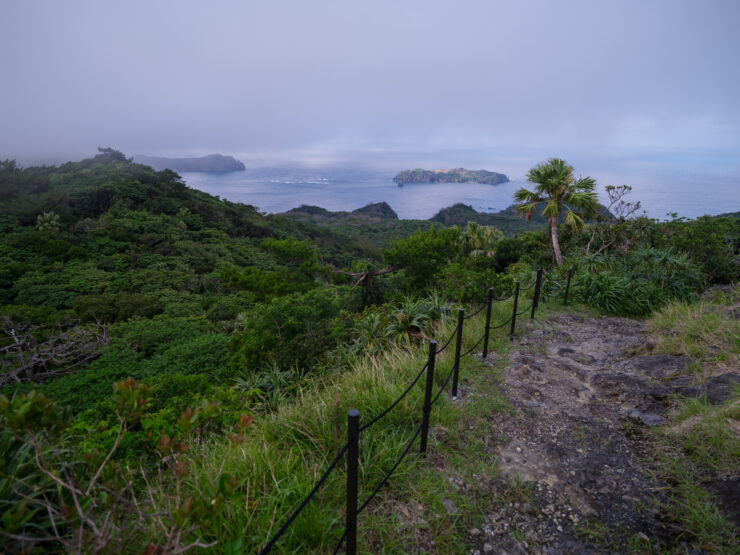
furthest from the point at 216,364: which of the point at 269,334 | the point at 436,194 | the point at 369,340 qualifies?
the point at 436,194

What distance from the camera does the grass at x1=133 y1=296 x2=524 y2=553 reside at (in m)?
1.99

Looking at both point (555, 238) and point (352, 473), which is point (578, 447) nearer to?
point (352, 473)

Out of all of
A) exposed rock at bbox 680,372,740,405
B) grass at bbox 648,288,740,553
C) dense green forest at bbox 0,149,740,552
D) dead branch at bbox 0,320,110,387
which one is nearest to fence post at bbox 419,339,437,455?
dense green forest at bbox 0,149,740,552

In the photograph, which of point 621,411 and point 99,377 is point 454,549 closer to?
point 621,411

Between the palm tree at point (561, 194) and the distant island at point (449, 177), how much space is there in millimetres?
120166

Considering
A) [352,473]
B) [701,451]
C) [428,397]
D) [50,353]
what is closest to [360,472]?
[428,397]

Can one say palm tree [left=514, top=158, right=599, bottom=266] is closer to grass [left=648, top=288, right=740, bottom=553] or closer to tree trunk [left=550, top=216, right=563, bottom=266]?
tree trunk [left=550, top=216, right=563, bottom=266]

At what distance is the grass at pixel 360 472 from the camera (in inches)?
78.2

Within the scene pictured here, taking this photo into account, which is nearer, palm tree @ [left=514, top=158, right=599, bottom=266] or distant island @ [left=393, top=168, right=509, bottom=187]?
palm tree @ [left=514, top=158, right=599, bottom=266]

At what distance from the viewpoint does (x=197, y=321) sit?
50.7ft

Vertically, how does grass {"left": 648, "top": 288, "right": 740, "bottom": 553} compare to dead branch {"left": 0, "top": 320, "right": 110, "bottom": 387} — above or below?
above

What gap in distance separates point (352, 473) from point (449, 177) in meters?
140

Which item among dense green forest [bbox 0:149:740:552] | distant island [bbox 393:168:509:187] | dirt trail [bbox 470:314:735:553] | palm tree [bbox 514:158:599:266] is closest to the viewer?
dense green forest [bbox 0:149:740:552]

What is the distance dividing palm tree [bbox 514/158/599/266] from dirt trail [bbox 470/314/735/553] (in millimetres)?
8468
